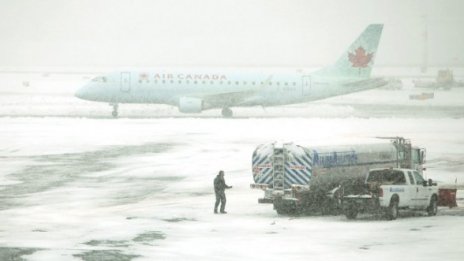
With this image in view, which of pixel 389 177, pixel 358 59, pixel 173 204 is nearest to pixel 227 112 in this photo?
pixel 358 59

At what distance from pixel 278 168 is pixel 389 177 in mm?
3751

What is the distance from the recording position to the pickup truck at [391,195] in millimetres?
31875

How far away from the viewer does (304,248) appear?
26.5m

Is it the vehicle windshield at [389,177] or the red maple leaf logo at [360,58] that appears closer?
the vehicle windshield at [389,177]

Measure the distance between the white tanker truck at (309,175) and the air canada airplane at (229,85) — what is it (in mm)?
42161

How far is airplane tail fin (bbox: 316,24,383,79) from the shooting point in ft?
260

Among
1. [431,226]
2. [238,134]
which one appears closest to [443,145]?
[238,134]

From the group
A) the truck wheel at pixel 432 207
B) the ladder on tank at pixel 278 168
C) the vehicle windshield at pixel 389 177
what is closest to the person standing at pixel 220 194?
the ladder on tank at pixel 278 168

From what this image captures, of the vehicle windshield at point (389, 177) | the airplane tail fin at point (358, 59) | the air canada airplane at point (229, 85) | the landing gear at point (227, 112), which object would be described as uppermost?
the airplane tail fin at point (358, 59)

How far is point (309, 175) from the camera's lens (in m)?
32.3

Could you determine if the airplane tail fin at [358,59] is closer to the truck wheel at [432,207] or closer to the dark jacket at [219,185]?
the truck wheel at [432,207]

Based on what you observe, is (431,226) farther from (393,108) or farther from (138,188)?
(393,108)

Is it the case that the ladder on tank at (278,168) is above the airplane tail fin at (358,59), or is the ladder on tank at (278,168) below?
below

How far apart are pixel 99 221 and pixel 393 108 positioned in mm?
64146
